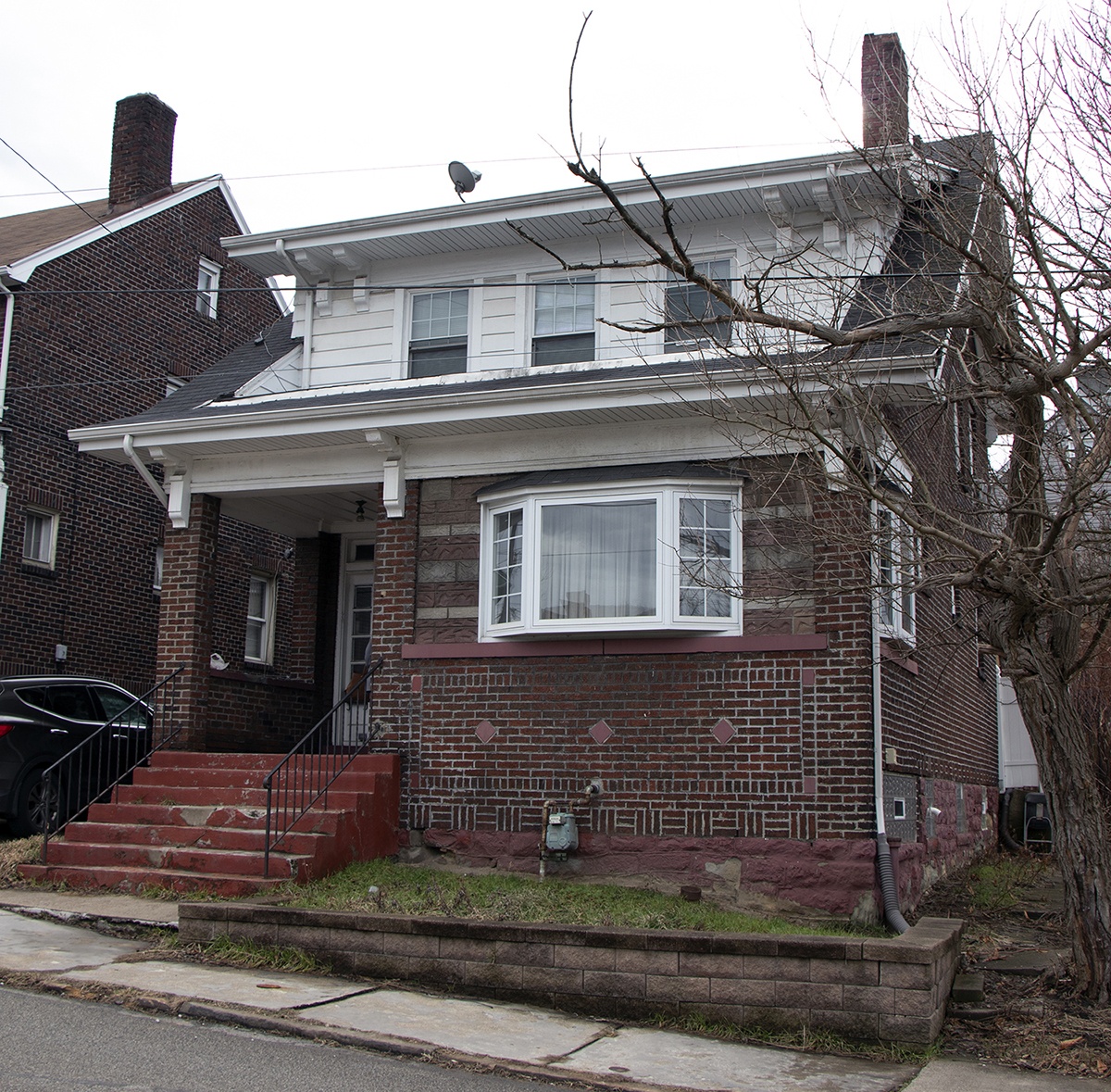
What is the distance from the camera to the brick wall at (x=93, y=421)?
17.4 metres

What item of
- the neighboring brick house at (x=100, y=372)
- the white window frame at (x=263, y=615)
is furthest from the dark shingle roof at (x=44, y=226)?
the white window frame at (x=263, y=615)

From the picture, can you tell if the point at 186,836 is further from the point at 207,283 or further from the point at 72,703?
the point at 207,283

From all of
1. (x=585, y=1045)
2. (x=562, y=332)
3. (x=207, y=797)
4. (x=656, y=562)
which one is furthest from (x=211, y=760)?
(x=585, y=1045)

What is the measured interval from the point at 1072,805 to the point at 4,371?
15299 millimetres

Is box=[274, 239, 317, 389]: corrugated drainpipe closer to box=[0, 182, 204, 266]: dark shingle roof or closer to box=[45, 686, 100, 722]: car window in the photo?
box=[45, 686, 100, 722]: car window

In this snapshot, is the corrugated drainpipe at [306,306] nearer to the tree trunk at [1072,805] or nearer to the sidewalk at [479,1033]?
the sidewalk at [479,1033]

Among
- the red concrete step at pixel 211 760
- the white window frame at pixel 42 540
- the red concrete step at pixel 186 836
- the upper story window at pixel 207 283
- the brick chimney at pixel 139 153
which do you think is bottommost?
the red concrete step at pixel 186 836

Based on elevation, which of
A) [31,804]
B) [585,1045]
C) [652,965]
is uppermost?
[31,804]

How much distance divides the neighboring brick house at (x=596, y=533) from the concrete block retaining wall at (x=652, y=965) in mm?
2771

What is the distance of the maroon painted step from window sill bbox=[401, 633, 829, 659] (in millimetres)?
1117

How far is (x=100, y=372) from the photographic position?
18875 millimetres

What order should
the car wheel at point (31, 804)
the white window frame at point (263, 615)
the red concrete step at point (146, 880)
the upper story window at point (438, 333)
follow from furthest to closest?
1. the white window frame at point (263, 615)
2. the upper story window at point (438, 333)
3. the car wheel at point (31, 804)
4. the red concrete step at point (146, 880)

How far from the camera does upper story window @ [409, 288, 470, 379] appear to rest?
42.0 ft

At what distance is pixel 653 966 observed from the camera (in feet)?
22.0
